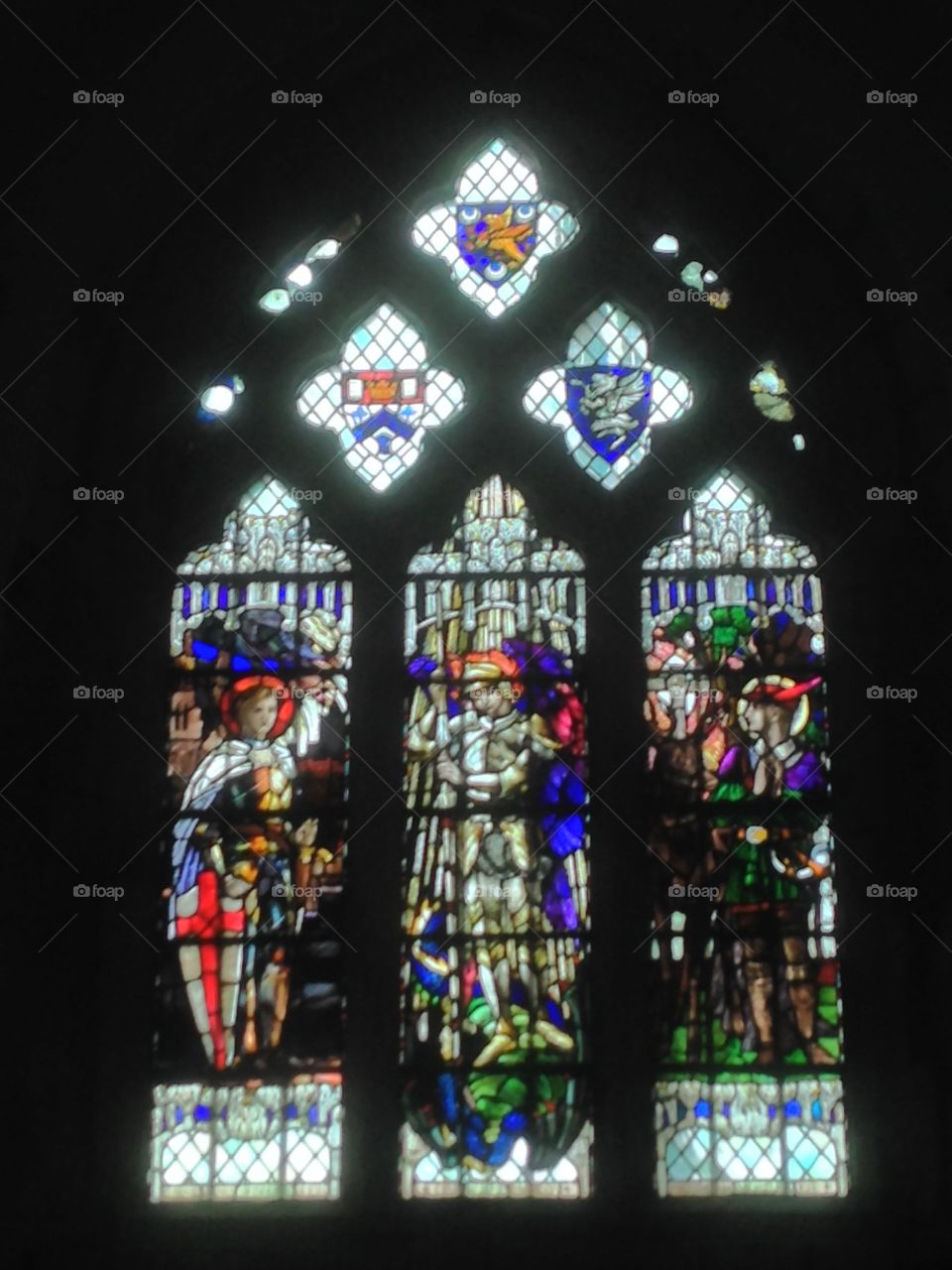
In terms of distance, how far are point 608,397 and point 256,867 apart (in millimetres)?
2459

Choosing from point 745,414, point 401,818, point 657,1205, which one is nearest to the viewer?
point 657,1205

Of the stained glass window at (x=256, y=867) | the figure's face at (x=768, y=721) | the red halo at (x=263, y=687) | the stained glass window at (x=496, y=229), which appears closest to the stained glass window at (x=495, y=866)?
the stained glass window at (x=256, y=867)

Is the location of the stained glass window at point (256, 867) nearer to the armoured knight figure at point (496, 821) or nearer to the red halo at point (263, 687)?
the red halo at point (263, 687)

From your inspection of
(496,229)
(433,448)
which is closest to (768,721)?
(433,448)

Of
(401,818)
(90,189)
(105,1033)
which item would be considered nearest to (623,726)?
(401,818)

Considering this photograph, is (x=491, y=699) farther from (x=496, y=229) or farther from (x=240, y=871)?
(x=496, y=229)

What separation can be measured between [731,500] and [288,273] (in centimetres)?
215

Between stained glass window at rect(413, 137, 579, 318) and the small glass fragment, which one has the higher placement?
stained glass window at rect(413, 137, 579, 318)

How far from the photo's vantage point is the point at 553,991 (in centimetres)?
841

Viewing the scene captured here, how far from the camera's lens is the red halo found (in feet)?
28.9

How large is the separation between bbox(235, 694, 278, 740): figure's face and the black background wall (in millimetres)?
333

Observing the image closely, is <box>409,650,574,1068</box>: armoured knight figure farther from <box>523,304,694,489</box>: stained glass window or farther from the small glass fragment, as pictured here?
the small glass fragment

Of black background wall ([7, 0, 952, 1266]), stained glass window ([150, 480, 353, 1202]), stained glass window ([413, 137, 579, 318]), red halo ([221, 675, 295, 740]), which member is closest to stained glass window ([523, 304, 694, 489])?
black background wall ([7, 0, 952, 1266])

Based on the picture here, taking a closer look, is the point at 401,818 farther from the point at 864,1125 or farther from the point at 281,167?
the point at 281,167
